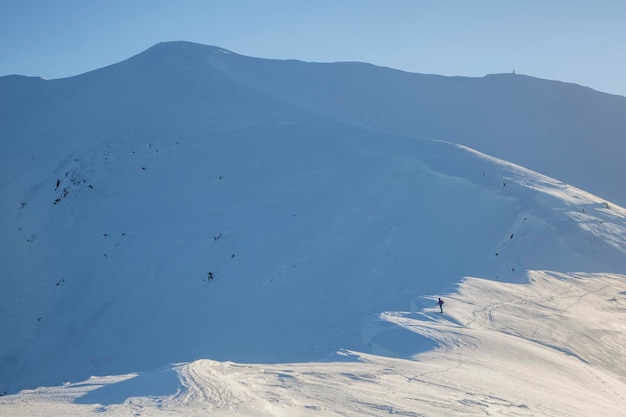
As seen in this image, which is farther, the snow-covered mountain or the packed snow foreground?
the snow-covered mountain

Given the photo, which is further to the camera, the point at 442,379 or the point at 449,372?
the point at 449,372

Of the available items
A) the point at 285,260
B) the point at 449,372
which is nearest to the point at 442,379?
the point at 449,372

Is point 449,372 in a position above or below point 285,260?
below

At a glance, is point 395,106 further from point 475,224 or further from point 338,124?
point 475,224

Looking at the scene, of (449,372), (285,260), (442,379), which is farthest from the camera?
(285,260)

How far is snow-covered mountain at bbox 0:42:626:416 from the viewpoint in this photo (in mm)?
11040

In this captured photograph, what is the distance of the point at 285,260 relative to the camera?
23.2 meters

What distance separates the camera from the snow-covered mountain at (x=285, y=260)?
1104 centimetres

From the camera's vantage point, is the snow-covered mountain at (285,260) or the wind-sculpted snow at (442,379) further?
the snow-covered mountain at (285,260)

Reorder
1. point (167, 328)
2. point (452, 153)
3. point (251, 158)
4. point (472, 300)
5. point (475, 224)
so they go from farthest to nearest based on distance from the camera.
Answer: point (251, 158), point (452, 153), point (475, 224), point (167, 328), point (472, 300)

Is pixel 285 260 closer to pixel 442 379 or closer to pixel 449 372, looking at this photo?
pixel 449 372

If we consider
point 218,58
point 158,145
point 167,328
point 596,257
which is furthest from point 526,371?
point 218,58

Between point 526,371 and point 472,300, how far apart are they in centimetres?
465

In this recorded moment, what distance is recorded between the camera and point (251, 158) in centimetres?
3133
